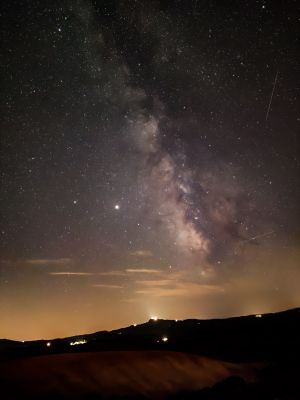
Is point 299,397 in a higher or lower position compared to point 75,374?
lower

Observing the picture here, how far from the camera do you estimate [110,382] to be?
1380cm

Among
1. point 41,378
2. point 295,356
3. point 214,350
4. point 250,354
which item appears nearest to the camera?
point 41,378

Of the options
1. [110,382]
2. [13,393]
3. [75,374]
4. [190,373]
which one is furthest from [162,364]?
[13,393]

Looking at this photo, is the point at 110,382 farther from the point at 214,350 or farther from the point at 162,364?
the point at 214,350

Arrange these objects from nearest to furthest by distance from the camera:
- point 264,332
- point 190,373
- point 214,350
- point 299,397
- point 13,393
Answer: point 13,393, point 299,397, point 190,373, point 214,350, point 264,332

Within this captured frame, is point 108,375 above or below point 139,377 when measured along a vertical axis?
above

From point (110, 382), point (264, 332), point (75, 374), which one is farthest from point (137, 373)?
point (264, 332)

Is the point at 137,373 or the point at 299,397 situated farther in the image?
the point at 137,373

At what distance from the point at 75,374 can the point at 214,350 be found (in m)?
18.9

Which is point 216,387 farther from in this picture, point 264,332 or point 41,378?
point 264,332

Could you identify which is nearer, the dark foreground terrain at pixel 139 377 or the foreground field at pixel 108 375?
the foreground field at pixel 108 375

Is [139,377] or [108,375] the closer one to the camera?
[108,375]

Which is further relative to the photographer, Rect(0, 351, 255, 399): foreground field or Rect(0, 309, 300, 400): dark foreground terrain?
Rect(0, 309, 300, 400): dark foreground terrain

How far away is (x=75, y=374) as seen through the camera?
1339 cm
